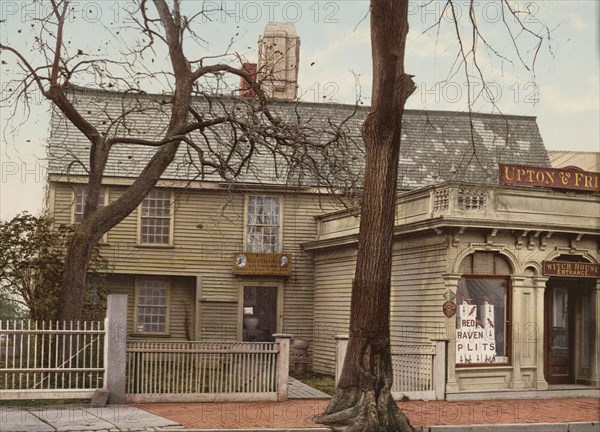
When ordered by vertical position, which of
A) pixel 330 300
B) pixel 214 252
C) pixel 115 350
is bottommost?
pixel 115 350

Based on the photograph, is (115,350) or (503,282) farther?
(503,282)

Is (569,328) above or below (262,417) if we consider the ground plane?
above

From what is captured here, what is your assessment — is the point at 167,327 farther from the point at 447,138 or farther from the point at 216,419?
the point at 216,419

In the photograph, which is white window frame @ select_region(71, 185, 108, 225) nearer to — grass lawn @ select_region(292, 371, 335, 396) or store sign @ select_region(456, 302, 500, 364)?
grass lawn @ select_region(292, 371, 335, 396)

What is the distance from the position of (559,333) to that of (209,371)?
967cm

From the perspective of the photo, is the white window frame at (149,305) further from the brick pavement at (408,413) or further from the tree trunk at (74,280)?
the brick pavement at (408,413)

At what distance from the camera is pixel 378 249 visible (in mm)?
15242

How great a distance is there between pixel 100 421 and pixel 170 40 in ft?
33.9

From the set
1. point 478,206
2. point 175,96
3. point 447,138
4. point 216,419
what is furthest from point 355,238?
point 216,419

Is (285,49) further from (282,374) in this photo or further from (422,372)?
(282,374)

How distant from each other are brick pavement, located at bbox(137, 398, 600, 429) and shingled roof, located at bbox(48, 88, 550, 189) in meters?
11.6

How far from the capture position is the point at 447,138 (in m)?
32.4

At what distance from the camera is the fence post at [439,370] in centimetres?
2016

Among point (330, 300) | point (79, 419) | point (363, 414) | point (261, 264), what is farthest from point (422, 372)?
point (261, 264)
